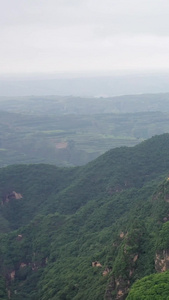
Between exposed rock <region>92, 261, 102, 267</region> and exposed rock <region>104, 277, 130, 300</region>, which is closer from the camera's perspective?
exposed rock <region>104, 277, 130, 300</region>

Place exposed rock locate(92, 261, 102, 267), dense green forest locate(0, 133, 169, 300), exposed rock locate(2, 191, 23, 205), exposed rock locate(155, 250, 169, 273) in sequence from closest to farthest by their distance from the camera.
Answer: exposed rock locate(155, 250, 169, 273) < dense green forest locate(0, 133, 169, 300) < exposed rock locate(92, 261, 102, 267) < exposed rock locate(2, 191, 23, 205)

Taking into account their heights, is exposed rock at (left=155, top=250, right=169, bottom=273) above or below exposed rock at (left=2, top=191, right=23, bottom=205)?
below

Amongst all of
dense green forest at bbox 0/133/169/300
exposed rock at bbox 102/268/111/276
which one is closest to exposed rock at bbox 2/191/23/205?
dense green forest at bbox 0/133/169/300

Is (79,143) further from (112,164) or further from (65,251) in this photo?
(65,251)

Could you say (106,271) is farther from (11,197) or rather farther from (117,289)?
(11,197)

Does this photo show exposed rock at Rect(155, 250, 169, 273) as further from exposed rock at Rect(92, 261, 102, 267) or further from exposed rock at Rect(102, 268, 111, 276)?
exposed rock at Rect(92, 261, 102, 267)

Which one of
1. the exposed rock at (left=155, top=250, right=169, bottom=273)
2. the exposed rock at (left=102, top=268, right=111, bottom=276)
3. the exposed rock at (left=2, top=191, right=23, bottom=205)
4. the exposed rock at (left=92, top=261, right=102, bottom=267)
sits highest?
the exposed rock at (left=2, top=191, right=23, bottom=205)

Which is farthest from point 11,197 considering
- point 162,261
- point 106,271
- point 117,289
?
point 162,261

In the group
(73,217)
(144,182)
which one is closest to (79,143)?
(144,182)

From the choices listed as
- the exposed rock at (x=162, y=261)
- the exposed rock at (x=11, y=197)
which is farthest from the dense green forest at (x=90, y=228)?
the exposed rock at (x=11, y=197)
